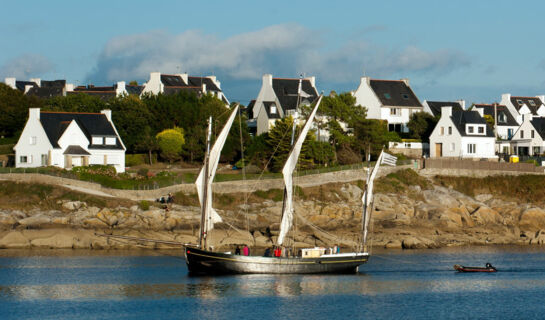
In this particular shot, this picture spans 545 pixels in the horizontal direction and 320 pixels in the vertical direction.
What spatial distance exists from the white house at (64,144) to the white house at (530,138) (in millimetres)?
56831

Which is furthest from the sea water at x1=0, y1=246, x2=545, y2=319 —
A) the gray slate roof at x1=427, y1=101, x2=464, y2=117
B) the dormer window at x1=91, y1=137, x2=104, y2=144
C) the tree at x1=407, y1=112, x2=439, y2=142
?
the gray slate roof at x1=427, y1=101, x2=464, y2=117

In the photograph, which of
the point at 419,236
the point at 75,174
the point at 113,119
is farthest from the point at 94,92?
the point at 419,236

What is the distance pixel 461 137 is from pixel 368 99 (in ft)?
53.6

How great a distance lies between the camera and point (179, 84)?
144 metres

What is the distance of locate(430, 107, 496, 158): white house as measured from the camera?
363 feet

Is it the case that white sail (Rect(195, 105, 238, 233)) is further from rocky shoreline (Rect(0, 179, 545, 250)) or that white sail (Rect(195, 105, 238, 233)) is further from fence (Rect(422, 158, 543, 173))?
fence (Rect(422, 158, 543, 173))

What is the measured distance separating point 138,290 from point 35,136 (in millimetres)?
46888

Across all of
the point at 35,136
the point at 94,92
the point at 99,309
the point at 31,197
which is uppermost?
the point at 94,92

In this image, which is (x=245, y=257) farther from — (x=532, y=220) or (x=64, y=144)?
(x=64, y=144)

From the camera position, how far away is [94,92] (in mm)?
144250

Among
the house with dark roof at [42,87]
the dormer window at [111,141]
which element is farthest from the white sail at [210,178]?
the house with dark roof at [42,87]

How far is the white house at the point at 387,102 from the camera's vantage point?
394ft

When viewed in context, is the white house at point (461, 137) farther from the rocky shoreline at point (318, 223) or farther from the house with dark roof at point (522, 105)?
the house with dark roof at point (522, 105)

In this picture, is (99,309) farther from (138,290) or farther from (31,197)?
(31,197)
